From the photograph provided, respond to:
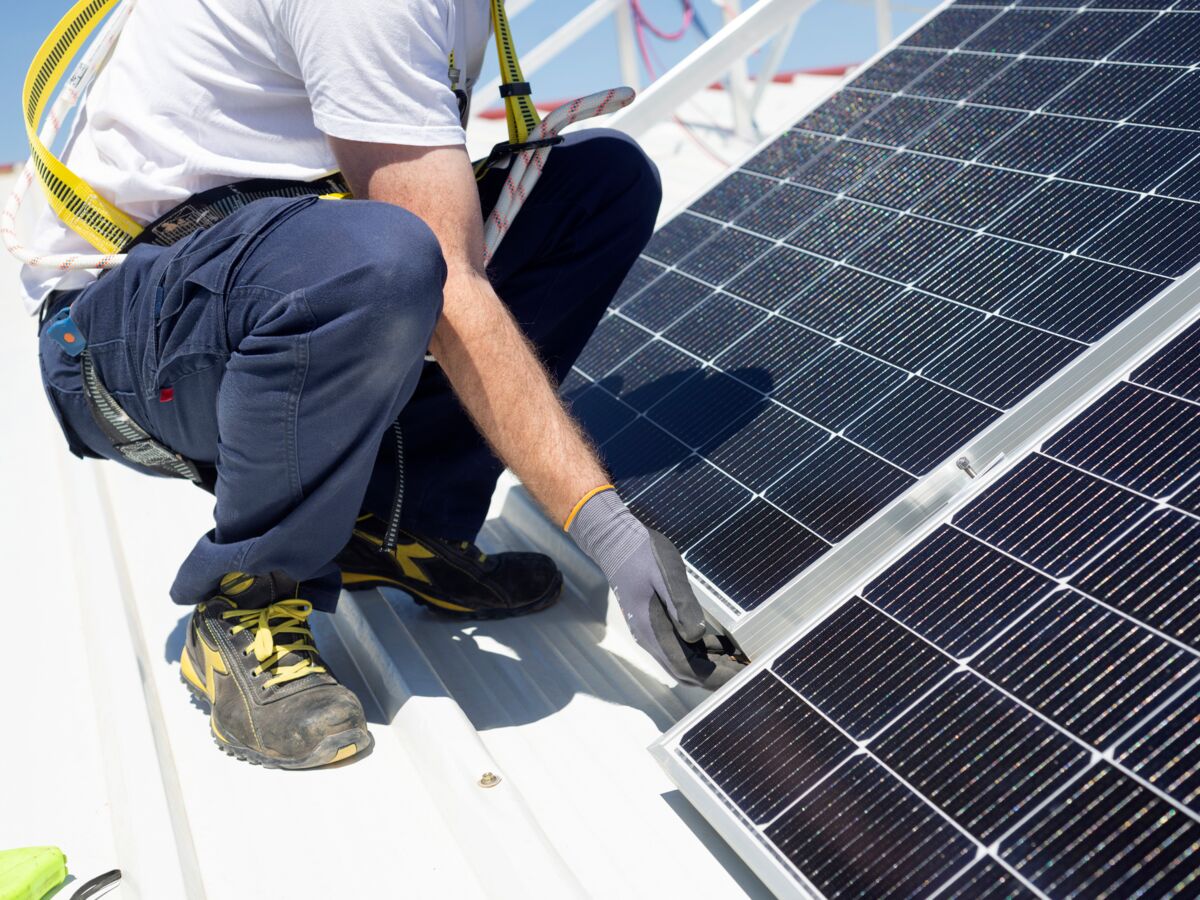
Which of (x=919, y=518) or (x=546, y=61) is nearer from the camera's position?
(x=919, y=518)

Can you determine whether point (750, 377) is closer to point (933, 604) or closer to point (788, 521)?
point (788, 521)

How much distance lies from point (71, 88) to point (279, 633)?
1501 millimetres

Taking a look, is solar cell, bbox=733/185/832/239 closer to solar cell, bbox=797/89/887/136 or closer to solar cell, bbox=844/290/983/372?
solar cell, bbox=797/89/887/136

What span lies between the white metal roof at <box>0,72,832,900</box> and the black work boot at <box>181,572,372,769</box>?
63 mm

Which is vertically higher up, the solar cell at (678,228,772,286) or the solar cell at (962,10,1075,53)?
the solar cell at (962,10,1075,53)

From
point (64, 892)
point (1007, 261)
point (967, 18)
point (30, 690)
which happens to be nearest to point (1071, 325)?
point (1007, 261)

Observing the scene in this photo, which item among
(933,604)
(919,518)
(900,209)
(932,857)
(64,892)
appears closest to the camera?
(932,857)

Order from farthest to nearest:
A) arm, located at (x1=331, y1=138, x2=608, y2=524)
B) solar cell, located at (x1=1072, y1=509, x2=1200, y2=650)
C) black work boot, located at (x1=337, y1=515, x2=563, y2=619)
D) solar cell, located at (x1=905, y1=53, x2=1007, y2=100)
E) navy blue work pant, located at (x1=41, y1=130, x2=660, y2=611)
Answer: solar cell, located at (x1=905, y1=53, x2=1007, y2=100), black work boot, located at (x1=337, y1=515, x2=563, y2=619), arm, located at (x1=331, y1=138, x2=608, y2=524), navy blue work pant, located at (x1=41, y1=130, x2=660, y2=611), solar cell, located at (x1=1072, y1=509, x2=1200, y2=650)

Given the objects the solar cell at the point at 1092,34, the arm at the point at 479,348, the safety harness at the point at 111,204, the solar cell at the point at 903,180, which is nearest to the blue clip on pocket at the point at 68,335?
the safety harness at the point at 111,204

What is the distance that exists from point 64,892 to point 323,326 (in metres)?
1.28

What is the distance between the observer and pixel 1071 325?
2.84 metres

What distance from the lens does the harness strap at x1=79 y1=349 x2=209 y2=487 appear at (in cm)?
287

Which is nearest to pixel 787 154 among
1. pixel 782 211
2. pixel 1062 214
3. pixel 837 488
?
pixel 782 211

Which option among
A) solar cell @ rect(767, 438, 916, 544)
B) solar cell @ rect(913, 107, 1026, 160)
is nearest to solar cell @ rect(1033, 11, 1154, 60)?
solar cell @ rect(913, 107, 1026, 160)
